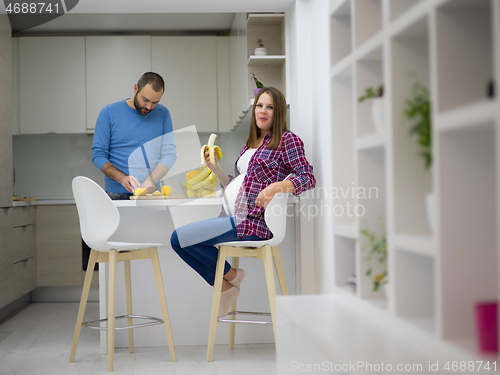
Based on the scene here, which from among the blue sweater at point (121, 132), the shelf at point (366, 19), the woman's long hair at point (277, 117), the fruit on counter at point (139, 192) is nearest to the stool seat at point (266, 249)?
the woman's long hair at point (277, 117)

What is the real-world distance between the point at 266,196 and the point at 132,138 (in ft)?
4.00

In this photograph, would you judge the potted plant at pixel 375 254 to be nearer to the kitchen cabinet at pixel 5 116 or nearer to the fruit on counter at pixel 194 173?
the fruit on counter at pixel 194 173

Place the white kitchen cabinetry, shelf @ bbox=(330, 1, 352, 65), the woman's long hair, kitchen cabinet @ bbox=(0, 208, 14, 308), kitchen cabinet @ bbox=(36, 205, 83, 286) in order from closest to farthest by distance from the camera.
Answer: shelf @ bbox=(330, 1, 352, 65), the woman's long hair, the white kitchen cabinetry, kitchen cabinet @ bbox=(0, 208, 14, 308), kitchen cabinet @ bbox=(36, 205, 83, 286)

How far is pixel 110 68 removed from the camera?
4.30 meters

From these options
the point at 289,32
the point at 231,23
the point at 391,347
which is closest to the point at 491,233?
the point at 391,347

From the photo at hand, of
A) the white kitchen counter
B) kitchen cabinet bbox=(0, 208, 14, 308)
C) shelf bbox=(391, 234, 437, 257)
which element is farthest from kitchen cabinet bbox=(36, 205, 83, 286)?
shelf bbox=(391, 234, 437, 257)

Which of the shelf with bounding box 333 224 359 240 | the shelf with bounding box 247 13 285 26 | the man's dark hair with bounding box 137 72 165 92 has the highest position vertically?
the shelf with bounding box 247 13 285 26

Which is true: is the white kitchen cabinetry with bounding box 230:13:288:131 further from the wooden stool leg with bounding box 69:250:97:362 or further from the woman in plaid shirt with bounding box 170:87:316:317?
the wooden stool leg with bounding box 69:250:97:362

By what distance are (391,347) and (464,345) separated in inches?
6.0

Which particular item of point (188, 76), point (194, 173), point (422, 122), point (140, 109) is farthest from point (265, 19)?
point (422, 122)

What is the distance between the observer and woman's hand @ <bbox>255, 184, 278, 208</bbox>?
2.06m

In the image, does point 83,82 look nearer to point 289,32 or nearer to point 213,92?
point 213,92

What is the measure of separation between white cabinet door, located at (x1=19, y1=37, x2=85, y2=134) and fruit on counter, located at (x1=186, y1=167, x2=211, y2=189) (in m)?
2.37

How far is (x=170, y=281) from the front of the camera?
2.53 m
